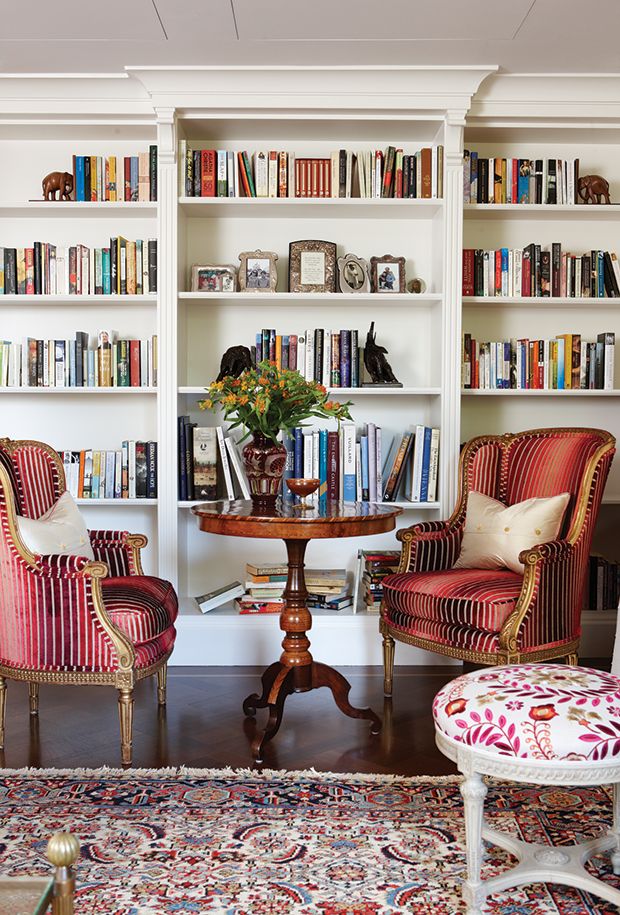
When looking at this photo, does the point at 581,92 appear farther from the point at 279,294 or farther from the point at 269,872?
the point at 269,872

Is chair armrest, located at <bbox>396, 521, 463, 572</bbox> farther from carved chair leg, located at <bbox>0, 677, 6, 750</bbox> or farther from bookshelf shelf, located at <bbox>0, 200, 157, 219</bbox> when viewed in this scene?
bookshelf shelf, located at <bbox>0, 200, 157, 219</bbox>

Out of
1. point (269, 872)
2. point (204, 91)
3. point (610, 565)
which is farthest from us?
point (610, 565)

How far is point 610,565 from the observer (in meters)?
4.23

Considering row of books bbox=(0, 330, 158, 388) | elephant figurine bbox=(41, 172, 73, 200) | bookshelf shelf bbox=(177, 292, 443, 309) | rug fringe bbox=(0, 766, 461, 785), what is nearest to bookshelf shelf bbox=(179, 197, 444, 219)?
bookshelf shelf bbox=(177, 292, 443, 309)

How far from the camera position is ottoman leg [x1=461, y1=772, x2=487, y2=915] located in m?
1.89

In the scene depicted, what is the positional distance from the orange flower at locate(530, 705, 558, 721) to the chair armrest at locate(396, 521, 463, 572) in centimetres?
161

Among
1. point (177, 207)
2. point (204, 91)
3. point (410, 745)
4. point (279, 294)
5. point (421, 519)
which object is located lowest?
point (410, 745)

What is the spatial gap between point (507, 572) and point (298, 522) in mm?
928

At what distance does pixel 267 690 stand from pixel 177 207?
2176 millimetres

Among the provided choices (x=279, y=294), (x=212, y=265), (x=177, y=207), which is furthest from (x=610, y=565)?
(x=177, y=207)

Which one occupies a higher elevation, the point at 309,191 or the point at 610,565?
the point at 309,191

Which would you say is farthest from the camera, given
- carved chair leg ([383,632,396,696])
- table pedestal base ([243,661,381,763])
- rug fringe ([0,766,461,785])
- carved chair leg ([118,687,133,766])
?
carved chair leg ([383,632,396,696])

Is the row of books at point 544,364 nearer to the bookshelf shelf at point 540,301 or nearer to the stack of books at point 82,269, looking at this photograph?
the bookshelf shelf at point 540,301

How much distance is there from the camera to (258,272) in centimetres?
416
